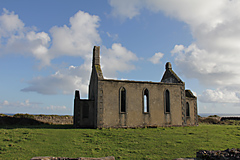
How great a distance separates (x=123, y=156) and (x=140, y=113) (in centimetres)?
1215

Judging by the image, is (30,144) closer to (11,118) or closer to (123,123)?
(123,123)

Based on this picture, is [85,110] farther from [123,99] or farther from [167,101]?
[167,101]

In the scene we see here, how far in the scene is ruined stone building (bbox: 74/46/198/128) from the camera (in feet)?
71.8

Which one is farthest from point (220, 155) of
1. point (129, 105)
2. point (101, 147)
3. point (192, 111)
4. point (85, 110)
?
point (192, 111)

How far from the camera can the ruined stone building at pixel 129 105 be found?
861 inches

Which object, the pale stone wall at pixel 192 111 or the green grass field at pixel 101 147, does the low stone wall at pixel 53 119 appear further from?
the pale stone wall at pixel 192 111

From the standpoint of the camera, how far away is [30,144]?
1366cm

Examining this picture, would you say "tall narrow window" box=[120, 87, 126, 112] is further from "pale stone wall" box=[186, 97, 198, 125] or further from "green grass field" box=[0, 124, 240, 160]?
"pale stone wall" box=[186, 97, 198, 125]

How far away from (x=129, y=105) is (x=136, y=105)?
88cm

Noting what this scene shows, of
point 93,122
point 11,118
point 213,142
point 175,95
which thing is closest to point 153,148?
point 213,142

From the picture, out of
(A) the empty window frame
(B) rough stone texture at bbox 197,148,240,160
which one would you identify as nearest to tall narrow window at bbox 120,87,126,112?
(A) the empty window frame

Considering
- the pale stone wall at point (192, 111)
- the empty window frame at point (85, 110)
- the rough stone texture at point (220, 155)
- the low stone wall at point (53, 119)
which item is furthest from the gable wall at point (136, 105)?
the low stone wall at point (53, 119)

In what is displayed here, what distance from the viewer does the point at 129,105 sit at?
2252cm

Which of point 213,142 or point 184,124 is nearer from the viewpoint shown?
point 213,142
